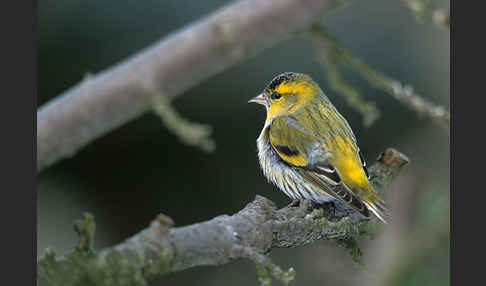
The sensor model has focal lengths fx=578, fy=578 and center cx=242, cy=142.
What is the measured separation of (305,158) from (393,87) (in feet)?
2.34

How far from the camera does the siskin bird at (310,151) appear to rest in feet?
7.95

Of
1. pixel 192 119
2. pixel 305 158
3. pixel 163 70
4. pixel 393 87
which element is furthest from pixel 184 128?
pixel 192 119

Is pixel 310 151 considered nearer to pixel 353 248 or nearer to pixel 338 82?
pixel 338 82

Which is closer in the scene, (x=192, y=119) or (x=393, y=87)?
(x=393, y=87)

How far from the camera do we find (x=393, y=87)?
204 cm

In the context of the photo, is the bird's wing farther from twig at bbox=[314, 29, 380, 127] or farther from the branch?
the branch

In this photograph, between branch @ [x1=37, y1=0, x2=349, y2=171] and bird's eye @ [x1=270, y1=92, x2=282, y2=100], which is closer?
branch @ [x1=37, y1=0, x2=349, y2=171]

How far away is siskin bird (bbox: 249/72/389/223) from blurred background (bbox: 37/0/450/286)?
2.39 feet

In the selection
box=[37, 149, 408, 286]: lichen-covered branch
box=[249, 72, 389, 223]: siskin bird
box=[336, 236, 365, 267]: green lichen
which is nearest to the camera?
box=[37, 149, 408, 286]: lichen-covered branch

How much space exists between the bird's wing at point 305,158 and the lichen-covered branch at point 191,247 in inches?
16.7

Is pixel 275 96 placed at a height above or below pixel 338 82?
above

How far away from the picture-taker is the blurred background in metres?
3.63

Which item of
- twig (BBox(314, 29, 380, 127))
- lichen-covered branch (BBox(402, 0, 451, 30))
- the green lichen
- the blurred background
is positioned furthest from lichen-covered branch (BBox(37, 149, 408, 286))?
the blurred background

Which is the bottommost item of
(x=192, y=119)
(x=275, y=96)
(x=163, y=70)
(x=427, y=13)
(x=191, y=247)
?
(x=191, y=247)
